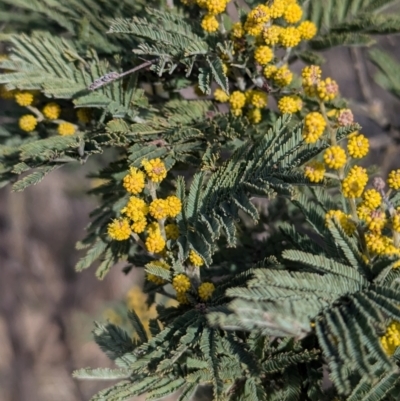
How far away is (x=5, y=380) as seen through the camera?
332 centimetres

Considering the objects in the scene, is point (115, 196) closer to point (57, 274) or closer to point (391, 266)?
point (391, 266)

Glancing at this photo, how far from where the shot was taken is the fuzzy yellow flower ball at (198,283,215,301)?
800 millimetres

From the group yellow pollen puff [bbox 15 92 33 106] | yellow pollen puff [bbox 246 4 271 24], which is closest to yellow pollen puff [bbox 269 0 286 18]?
yellow pollen puff [bbox 246 4 271 24]

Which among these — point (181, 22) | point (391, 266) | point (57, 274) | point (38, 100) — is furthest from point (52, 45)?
point (57, 274)

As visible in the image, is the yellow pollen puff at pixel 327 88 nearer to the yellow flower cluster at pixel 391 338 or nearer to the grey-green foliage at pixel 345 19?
the grey-green foliage at pixel 345 19

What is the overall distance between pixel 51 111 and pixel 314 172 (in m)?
0.54

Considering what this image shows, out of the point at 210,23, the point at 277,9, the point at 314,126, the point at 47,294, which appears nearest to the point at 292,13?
the point at 277,9

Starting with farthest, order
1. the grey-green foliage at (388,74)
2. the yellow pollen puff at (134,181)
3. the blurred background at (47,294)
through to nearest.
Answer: the blurred background at (47,294) < the grey-green foliage at (388,74) < the yellow pollen puff at (134,181)

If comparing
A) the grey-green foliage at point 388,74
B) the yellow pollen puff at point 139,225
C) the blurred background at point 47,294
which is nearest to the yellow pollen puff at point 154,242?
the yellow pollen puff at point 139,225

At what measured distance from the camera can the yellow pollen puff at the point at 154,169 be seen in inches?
31.1

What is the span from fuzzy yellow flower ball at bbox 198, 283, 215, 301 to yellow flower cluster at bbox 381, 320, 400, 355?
0.26 meters

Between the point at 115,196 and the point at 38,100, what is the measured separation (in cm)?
25

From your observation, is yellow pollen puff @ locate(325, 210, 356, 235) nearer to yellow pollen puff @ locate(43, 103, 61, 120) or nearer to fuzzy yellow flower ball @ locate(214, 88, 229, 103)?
fuzzy yellow flower ball @ locate(214, 88, 229, 103)

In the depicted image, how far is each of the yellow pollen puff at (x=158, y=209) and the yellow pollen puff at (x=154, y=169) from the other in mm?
42
